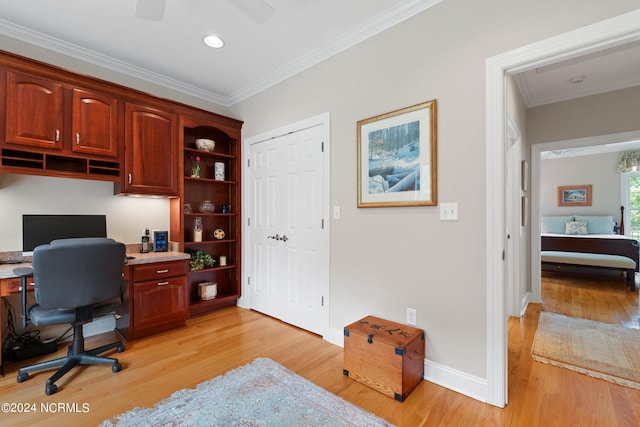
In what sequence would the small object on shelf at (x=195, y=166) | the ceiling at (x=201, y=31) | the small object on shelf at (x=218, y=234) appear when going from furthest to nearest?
the small object on shelf at (x=218, y=234) < the small object on shelf at (x=195, y=166) < the ceiling at (x=201, y=31)

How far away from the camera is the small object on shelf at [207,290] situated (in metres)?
3.52

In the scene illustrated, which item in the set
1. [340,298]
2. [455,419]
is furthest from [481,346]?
[340,298]

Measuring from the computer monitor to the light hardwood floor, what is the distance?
0.99m

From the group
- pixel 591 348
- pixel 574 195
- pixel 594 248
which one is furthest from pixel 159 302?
pixel 574 195

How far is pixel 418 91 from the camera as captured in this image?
2168 millimetres

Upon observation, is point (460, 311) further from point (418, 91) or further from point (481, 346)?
point (418, 91)

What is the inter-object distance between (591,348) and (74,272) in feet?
13.7

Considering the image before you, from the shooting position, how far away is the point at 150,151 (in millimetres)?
2996

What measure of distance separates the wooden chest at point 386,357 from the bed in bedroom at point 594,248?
14.9 ft

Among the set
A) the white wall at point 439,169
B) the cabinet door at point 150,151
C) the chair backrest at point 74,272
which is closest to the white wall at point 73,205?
the cabinet door at point 150,151

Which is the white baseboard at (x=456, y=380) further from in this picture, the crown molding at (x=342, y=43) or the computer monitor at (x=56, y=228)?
the computer monitor at (x=56, y=228)

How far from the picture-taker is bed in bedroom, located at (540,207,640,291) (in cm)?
469

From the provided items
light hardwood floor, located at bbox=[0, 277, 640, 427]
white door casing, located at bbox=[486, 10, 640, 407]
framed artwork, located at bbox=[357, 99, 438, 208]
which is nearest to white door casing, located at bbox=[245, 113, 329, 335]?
light hardwood floor, located at bbox=[0, 277, 640, 427]

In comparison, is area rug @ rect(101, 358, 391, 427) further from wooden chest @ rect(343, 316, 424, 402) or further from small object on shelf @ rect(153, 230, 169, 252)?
small object on shelf @ rect(153, 230, 169, 252)
